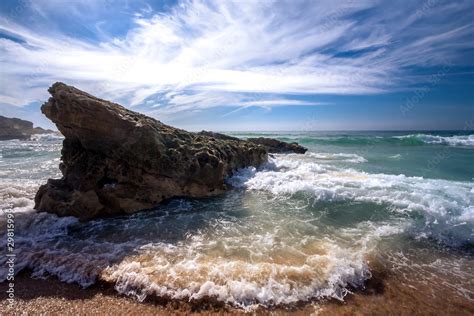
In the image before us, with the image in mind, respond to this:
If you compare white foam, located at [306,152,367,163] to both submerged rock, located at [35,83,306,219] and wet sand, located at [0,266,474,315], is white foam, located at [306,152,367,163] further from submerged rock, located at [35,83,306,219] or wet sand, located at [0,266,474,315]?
wet sand, located at [0,266,474,315]

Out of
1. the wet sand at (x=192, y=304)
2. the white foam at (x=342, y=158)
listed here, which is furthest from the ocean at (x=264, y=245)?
the white foam at (x=342, y=158)

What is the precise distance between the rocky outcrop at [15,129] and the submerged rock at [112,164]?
218ft

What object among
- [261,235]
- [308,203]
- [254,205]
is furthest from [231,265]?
[308,203]

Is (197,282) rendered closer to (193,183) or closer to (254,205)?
(254,205)

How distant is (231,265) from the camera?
5.20 meters

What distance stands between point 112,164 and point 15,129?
77569 mm

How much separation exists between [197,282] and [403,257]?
456 cm

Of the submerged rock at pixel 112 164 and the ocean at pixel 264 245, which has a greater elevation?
the submerged rock at pixel 112 164

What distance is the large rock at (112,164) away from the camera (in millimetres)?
7930

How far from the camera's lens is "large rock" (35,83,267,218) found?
793 cm

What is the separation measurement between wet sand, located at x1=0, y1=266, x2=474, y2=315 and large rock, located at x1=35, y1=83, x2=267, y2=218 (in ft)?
10.5

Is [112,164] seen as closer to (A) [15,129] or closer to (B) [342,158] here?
(B) [342,158]

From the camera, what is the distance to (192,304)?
4359 millimetres

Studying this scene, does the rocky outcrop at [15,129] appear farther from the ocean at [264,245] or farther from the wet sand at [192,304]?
the wet sand at [192,304]
